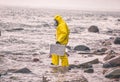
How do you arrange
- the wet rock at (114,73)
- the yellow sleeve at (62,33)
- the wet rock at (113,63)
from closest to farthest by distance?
1. the wet rock at (114,73)
2. the yellow sleeve at (62,33)
3. the wet rock at (113,63)

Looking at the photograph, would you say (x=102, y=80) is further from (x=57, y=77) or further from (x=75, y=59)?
(x=75, y=59)

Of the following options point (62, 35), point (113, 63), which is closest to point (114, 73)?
point (113, 63)

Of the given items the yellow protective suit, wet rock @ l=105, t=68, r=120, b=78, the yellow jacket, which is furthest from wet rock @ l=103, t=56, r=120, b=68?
the yellow jacket

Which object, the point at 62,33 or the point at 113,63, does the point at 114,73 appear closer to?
the point at 113,63

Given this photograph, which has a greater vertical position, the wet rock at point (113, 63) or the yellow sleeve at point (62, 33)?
the yellow sleeve at point (62, 33)

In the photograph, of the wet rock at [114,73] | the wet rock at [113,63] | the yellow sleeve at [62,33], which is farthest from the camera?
the wet rock at [113,63]

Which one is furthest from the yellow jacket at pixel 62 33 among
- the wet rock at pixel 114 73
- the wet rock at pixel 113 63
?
the wet rock at pixel 113 63

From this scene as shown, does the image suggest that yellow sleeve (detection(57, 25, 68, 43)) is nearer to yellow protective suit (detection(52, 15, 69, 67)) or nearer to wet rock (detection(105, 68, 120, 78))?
yellow protective suit (detection(52, 15, 69, 67))

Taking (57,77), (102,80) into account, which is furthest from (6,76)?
(102,80)

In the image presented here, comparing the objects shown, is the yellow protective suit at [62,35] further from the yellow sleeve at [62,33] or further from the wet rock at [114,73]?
the wet rock at [114,73]

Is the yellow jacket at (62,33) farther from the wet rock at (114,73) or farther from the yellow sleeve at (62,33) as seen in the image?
the wet rock at (114,73)

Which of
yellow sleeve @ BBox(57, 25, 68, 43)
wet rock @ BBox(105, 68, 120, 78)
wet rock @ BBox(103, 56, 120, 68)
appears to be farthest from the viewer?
wet rock @ BBox(103, 56, 120, 68)

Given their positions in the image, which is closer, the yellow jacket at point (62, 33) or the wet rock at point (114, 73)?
the wet rock at point (114, 73)

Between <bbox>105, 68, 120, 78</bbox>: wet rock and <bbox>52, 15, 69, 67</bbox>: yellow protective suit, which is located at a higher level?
<bbox>52, 15, 69, 67</bbox>: yellow protective suit
